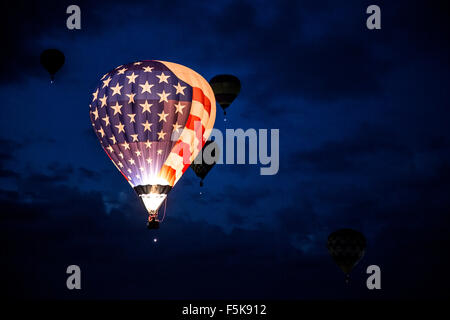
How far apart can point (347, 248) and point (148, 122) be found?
12.6 m

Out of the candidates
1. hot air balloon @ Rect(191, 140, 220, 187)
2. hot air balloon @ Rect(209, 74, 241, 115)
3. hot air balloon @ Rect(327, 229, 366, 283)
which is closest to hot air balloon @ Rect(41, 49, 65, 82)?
hot air balloon @ Rect(209, 74, 241, 115)

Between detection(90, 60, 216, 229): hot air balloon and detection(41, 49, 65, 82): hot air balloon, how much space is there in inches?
228

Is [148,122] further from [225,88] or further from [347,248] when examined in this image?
[347,248]

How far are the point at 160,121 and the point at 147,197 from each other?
2.81 m

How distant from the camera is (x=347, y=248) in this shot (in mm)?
32031

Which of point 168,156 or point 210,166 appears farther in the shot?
point 210,166

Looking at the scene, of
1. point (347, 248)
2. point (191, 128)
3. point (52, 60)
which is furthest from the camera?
point (347, 248)

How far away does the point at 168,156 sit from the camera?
25.1m

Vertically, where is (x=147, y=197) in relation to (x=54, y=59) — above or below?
below

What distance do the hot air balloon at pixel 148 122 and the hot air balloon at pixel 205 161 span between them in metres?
7.16

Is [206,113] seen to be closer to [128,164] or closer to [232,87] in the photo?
[128,164]

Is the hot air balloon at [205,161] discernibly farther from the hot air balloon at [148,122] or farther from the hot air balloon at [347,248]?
the hot air balloon at [148,122]

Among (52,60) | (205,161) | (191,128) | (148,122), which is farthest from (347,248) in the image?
(52,60)

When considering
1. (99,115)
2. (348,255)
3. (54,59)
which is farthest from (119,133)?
(348,255)
